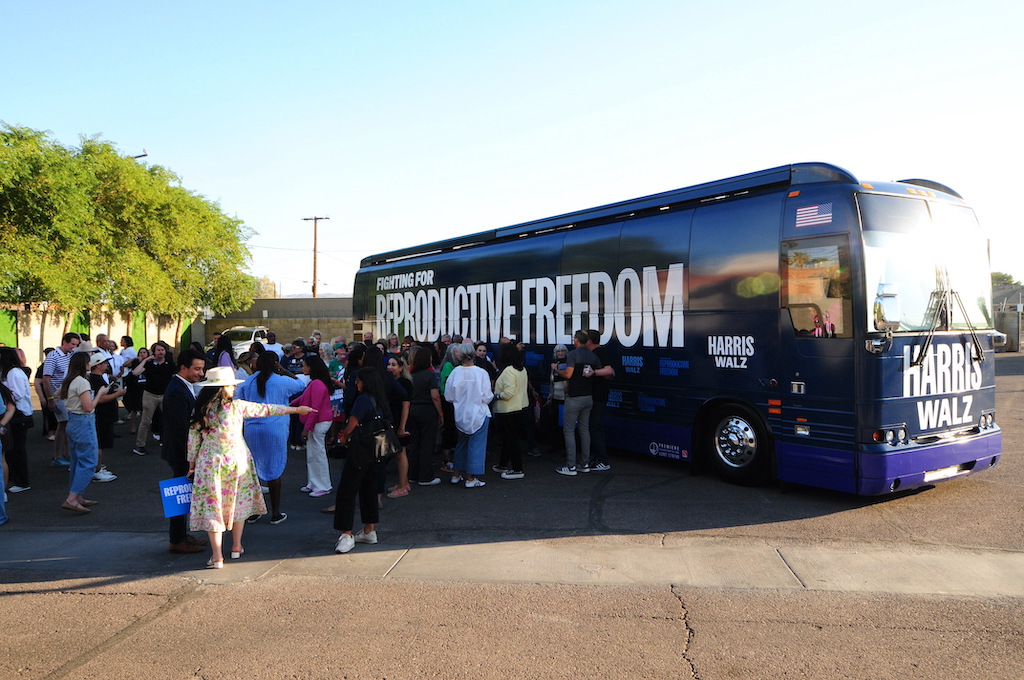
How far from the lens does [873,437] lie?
7582 mm

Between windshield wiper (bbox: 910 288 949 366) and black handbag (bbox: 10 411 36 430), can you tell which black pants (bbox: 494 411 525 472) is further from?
black handbag (bbox: 10 411 36 430)

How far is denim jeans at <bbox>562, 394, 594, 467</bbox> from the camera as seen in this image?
32.3 feet

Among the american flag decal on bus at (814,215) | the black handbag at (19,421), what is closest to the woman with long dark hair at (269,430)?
the black handbag at (19,421)

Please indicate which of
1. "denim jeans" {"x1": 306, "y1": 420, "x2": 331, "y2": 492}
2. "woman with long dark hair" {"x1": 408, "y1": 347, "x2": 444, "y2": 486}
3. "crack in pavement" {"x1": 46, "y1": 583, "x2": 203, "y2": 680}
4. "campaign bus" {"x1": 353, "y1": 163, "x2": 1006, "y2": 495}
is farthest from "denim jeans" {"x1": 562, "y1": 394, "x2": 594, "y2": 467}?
"crack in pavement" {"x1": 46, "y1": 583, "x2": 203, "y2": 680}

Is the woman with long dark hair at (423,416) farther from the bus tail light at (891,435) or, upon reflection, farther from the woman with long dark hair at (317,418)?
the bus tail light at (891,435)

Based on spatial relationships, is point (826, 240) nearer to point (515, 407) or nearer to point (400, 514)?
point (515, 407)

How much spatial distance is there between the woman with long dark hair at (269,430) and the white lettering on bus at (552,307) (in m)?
4.68

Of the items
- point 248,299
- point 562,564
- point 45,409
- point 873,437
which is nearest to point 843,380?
point 873,437

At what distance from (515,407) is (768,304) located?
10.9ft

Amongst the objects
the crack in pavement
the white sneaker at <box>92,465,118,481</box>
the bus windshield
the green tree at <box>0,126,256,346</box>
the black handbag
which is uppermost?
the green tree at <box>0,126,256,346</box>

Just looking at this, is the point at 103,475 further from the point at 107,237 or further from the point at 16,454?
the point at 107,237

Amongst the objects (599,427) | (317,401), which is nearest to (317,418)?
(317,401)

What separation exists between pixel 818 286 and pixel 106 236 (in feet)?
87.2

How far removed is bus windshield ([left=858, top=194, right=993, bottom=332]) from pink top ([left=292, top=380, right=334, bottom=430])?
5.68m
